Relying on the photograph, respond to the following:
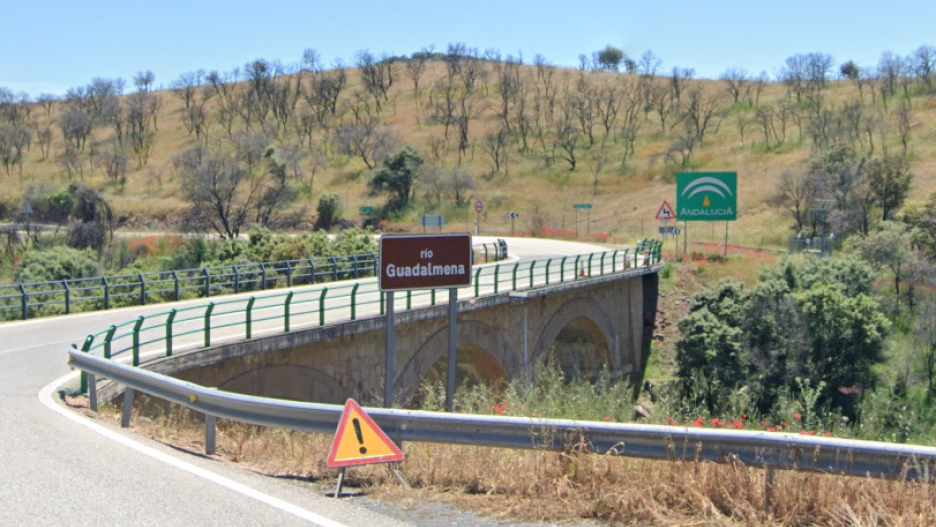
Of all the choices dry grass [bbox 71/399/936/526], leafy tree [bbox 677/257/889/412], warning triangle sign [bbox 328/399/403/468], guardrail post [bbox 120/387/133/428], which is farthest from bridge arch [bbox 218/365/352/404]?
leafy tree [bbox 677/257/889/412]

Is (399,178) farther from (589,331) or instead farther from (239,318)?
(239,318)

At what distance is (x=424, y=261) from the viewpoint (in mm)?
8500

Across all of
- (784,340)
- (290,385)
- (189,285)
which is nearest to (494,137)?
(784,340)

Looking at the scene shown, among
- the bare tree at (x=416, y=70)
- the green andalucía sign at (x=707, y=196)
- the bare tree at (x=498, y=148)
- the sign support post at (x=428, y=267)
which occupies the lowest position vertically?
the sign support post at (x=428, y=267)

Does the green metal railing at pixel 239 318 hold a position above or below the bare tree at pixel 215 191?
below

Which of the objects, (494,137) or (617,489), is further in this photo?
(494,137)

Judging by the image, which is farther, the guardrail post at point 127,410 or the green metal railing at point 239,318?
the green metal railing at point 239,318

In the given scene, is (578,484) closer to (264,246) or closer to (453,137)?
(264,246)

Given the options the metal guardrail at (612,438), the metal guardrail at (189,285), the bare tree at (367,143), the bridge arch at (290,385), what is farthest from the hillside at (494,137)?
the metal guardrail at (612,438)

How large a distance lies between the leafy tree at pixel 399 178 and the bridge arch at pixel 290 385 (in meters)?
55.0

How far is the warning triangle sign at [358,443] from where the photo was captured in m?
5.97

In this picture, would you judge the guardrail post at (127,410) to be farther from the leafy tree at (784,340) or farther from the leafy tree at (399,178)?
the leafy tree at (399,178)

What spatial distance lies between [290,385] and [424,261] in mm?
7137

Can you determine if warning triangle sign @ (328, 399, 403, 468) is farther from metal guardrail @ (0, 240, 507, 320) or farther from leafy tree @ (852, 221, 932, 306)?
leafy tree @ (852, 221, 932, 306)
